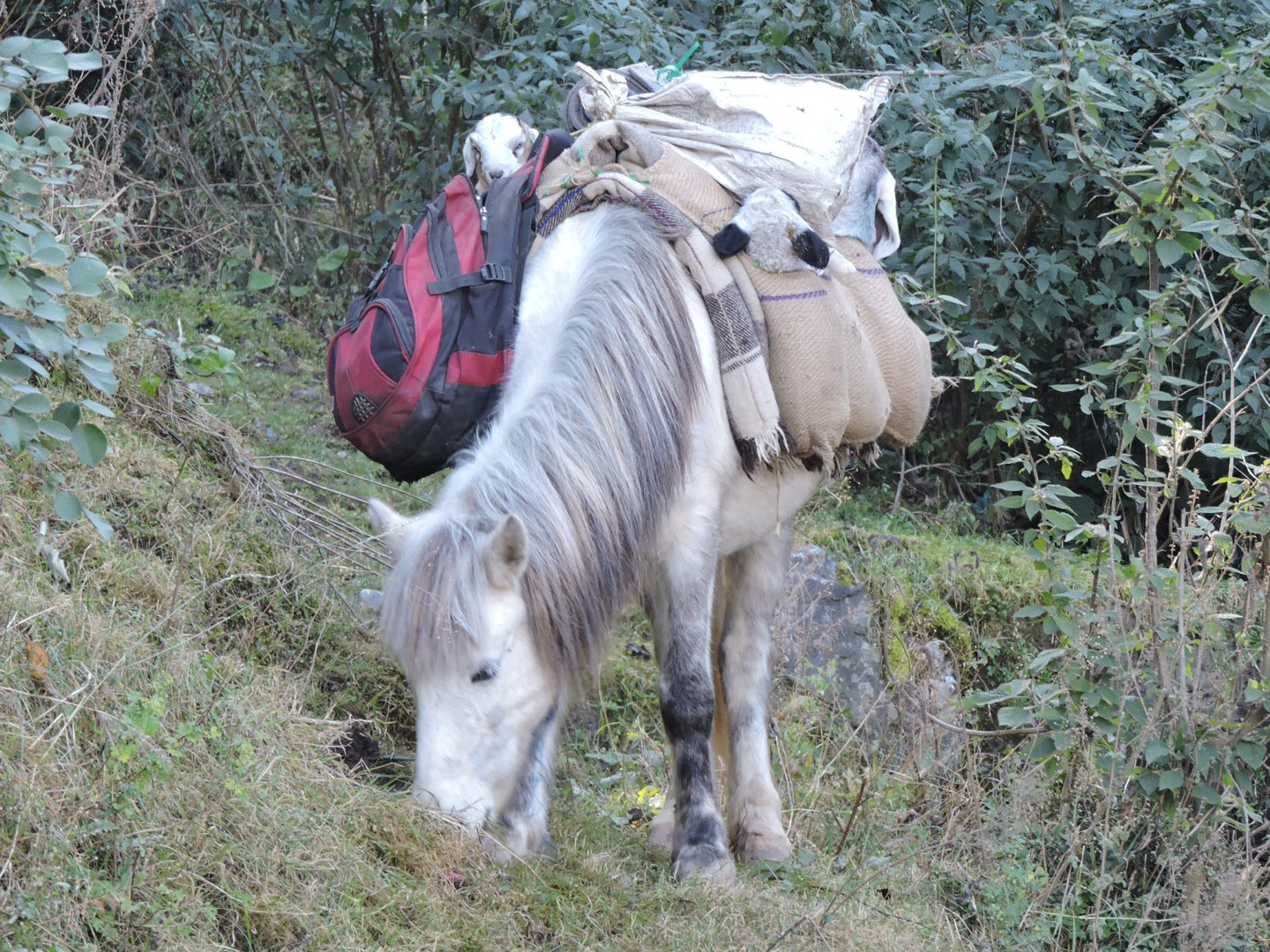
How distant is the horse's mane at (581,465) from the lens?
284 cm

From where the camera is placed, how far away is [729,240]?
3.34m

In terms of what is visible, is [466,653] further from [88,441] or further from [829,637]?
[829,637]

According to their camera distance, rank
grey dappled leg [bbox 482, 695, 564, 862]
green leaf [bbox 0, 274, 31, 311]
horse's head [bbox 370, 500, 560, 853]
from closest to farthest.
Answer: green leaf [bbox 0, 274, 31, 311] < horse's head [bbox 370, 500, 560, 853] < grey dappled leg [bbox 482, 695, 564, 862]

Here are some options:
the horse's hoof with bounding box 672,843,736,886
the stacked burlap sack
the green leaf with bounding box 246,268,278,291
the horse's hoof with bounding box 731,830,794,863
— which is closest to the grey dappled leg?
the horse's hoof with bounding box 672,843,736,886

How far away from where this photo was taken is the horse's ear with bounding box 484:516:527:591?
2756mm

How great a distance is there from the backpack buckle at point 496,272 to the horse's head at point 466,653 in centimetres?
78

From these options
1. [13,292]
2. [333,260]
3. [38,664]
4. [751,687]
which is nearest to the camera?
[13,292]

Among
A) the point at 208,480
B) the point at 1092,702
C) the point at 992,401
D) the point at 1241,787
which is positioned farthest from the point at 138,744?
the point at 992,401

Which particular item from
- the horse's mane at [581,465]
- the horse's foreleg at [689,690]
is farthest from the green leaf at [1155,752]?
the horse's mane at [581,465]

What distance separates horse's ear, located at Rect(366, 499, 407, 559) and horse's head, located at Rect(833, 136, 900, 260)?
65.9 inches

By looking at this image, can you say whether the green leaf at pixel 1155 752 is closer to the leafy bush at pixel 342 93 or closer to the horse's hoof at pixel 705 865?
the horse's hoof at pixel 705 865

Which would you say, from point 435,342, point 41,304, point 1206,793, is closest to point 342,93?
point 435,342

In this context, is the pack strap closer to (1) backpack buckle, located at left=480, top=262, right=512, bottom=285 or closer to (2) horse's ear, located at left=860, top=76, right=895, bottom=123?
(1) backpack buckle, located at left=480, top=262, right=512, bottom=285

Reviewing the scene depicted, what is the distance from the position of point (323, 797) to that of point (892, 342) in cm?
204
